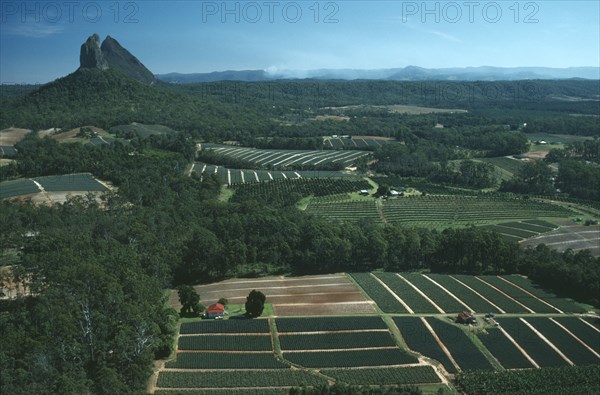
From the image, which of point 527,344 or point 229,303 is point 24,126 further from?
point 527,344

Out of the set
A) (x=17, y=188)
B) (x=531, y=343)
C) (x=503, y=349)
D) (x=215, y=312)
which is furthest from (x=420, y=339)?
(x=17, y=188)

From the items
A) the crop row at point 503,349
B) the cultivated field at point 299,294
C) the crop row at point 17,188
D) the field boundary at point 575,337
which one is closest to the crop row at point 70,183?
the crop row at point 17,188

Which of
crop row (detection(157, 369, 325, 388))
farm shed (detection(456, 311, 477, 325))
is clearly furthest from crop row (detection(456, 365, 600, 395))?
crop row (detection(157, 369, 325, 388))

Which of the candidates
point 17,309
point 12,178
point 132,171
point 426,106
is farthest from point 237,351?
point 426,106

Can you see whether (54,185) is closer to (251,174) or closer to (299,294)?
(251,174)

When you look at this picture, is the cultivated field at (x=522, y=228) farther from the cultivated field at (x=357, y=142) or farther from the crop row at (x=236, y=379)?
the cultivated field at (x=357, y=142)

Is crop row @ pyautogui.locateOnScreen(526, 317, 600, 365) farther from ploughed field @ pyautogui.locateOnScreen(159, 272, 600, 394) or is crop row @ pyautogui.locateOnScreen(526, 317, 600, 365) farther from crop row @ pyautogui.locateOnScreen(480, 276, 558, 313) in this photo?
crop row @ pyautogui.locateOnScreen(480, 276, 558, 313)

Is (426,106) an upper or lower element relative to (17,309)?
upper
